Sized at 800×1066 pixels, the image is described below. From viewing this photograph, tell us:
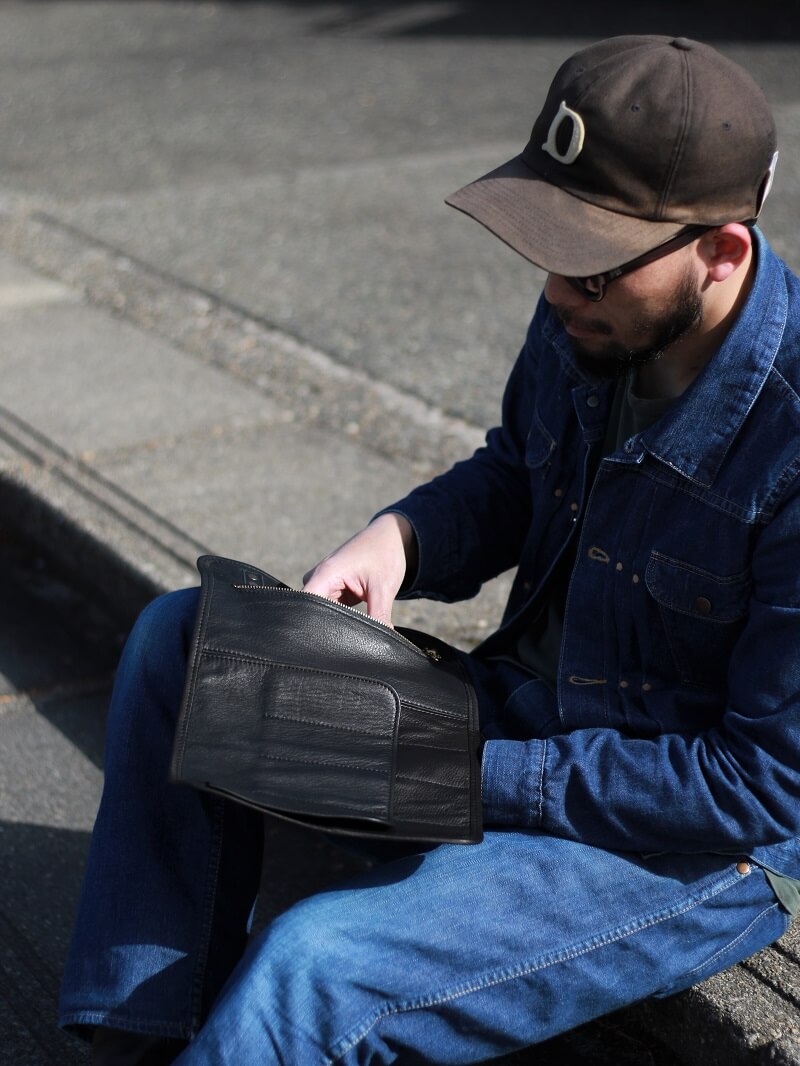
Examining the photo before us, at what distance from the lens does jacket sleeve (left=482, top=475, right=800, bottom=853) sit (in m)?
1.81

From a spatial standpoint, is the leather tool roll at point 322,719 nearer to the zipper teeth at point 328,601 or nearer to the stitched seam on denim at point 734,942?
the zipper teeth at point 328,601

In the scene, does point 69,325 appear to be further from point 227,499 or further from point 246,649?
point 246,649

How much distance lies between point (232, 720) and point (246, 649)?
128 millimetres

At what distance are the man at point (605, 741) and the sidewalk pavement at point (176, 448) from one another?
0.57 m

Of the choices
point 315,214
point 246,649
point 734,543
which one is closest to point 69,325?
point 315,214

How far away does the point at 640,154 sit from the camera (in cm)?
181

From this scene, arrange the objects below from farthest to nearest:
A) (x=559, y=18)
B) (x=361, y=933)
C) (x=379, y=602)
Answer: (x=559, y=18) → (x=379, y=602) → (x=361, y=933)

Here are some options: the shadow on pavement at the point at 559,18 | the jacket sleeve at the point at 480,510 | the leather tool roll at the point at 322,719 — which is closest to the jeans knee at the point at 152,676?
the leather tool roll at the point at 322,719

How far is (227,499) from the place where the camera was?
3.80 meters

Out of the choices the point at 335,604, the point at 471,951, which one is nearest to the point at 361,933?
the point at 471,951

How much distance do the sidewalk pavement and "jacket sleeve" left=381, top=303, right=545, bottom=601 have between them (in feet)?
2.36

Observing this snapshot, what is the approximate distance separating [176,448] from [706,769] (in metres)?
2.55

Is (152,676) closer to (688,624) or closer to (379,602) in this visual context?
(379,602)

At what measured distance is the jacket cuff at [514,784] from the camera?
194cm
